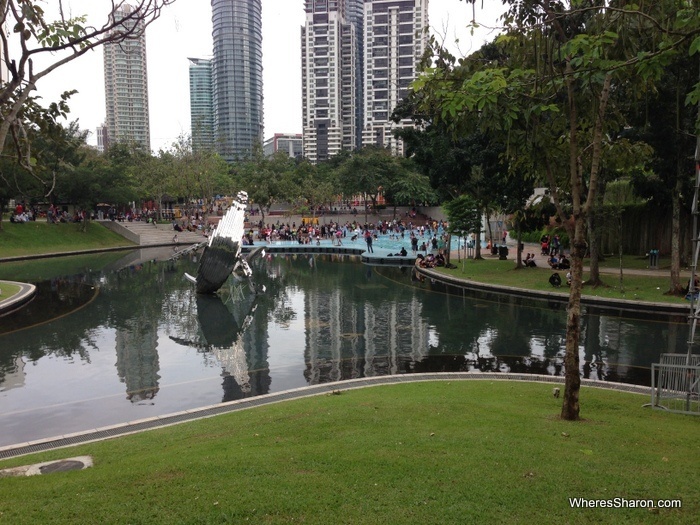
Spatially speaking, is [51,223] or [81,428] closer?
[81,428]

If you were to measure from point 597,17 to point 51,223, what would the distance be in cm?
5023

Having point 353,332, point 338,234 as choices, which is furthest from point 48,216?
point 353,332

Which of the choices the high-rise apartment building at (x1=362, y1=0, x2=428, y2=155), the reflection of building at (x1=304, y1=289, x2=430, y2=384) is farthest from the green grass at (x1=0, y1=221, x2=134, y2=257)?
the high-rise apartment building at (x1=362, y1=0, x2=428, y2=155)

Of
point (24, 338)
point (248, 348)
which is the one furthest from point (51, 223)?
point (248, 348)

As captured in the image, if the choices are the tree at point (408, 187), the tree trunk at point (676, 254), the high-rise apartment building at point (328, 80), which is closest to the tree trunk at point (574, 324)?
the tree trunk at point (676, 254)

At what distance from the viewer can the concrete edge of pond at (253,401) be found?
9094 millimetres

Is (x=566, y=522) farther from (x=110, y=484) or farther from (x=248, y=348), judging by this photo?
(x=248, y=348)

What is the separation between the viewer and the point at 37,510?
4.96 m

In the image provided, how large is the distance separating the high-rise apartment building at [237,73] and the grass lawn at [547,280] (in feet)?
305

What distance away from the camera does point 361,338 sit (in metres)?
17.1

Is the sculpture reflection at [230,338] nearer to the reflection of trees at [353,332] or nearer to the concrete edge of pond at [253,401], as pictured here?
the reflection of trees at [353,332]

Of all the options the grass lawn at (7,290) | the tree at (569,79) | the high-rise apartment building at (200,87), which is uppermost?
the high-rise apartment building at (200,87)

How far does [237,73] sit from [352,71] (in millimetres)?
26491

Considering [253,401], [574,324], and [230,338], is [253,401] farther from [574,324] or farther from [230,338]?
[230,338]
